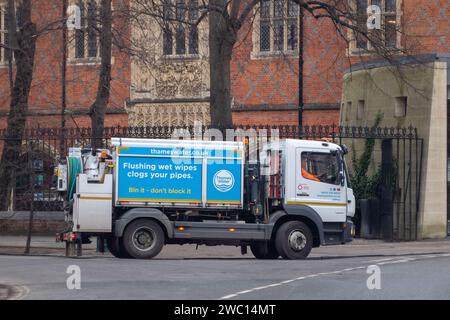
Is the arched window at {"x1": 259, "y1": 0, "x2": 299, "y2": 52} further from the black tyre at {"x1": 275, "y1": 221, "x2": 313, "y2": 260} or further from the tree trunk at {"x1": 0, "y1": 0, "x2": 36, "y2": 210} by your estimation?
the black tyre at {"x1": 275, "y1": 221, "x2": 313, "y2": 260}

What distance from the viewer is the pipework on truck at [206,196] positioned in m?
22.2

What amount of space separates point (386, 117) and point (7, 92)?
19.7m

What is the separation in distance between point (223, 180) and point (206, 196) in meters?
0.49

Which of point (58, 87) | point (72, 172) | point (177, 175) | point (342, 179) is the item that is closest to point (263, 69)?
point (58, 87)

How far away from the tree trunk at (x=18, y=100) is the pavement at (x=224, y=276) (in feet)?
15.9

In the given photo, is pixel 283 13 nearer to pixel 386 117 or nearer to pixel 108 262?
pixel 386 117

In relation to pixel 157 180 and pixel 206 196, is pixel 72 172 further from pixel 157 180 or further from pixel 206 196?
pixel 206 196

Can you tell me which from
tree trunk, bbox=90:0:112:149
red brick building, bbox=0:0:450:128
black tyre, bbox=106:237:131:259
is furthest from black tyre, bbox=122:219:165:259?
red brick building, bbox=0:0:450:128

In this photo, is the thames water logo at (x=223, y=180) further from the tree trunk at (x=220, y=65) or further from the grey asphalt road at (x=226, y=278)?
the tree trunk at (x=220, y=65)

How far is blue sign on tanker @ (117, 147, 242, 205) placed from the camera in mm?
22328

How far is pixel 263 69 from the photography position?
43.0m

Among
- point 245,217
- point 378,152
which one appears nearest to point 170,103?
point 378,152

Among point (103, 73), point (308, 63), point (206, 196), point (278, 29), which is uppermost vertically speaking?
point (278, 29)

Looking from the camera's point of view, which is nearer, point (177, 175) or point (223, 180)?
point (177, 175)
